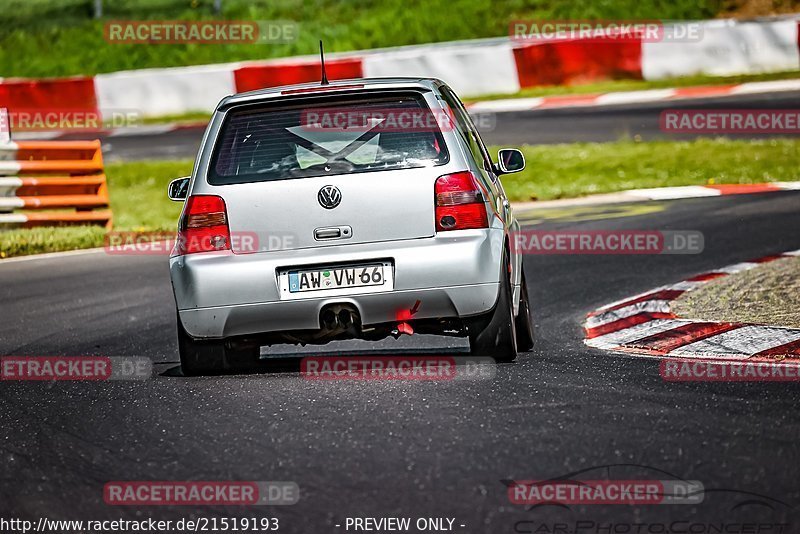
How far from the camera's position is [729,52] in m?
27.3

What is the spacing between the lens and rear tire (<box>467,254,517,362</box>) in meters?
7.23

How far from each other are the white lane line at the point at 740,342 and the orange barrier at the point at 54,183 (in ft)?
34.0

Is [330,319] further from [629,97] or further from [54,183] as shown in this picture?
[629,97]

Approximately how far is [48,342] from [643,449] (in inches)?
212

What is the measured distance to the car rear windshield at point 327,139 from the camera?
713 centimetres

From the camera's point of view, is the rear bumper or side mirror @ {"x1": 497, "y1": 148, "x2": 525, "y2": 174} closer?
the rear bumper

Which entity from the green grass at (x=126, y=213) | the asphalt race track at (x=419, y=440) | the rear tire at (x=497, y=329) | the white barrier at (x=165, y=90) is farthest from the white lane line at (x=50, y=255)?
the white barrier at (x=165, y=90)

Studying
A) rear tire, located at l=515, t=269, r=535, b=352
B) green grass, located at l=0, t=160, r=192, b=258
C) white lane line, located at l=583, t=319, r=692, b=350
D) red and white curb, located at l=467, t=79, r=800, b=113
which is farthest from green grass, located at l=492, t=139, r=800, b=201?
rear tire, located at l=515, t=269, r=535, b=352

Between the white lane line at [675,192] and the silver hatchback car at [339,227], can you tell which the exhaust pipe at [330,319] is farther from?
the white lane line at [675,192]

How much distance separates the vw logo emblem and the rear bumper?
220 mm

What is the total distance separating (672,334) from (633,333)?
35 centimetres

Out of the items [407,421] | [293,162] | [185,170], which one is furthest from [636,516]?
[185,170]

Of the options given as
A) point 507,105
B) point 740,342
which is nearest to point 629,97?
point 507,105

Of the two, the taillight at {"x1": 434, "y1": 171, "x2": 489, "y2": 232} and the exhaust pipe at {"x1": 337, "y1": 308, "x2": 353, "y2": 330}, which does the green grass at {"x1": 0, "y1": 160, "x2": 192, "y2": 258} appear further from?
the taillight at {"x1": 434, "y1": 171, "x2": 489, "y2": 232}
